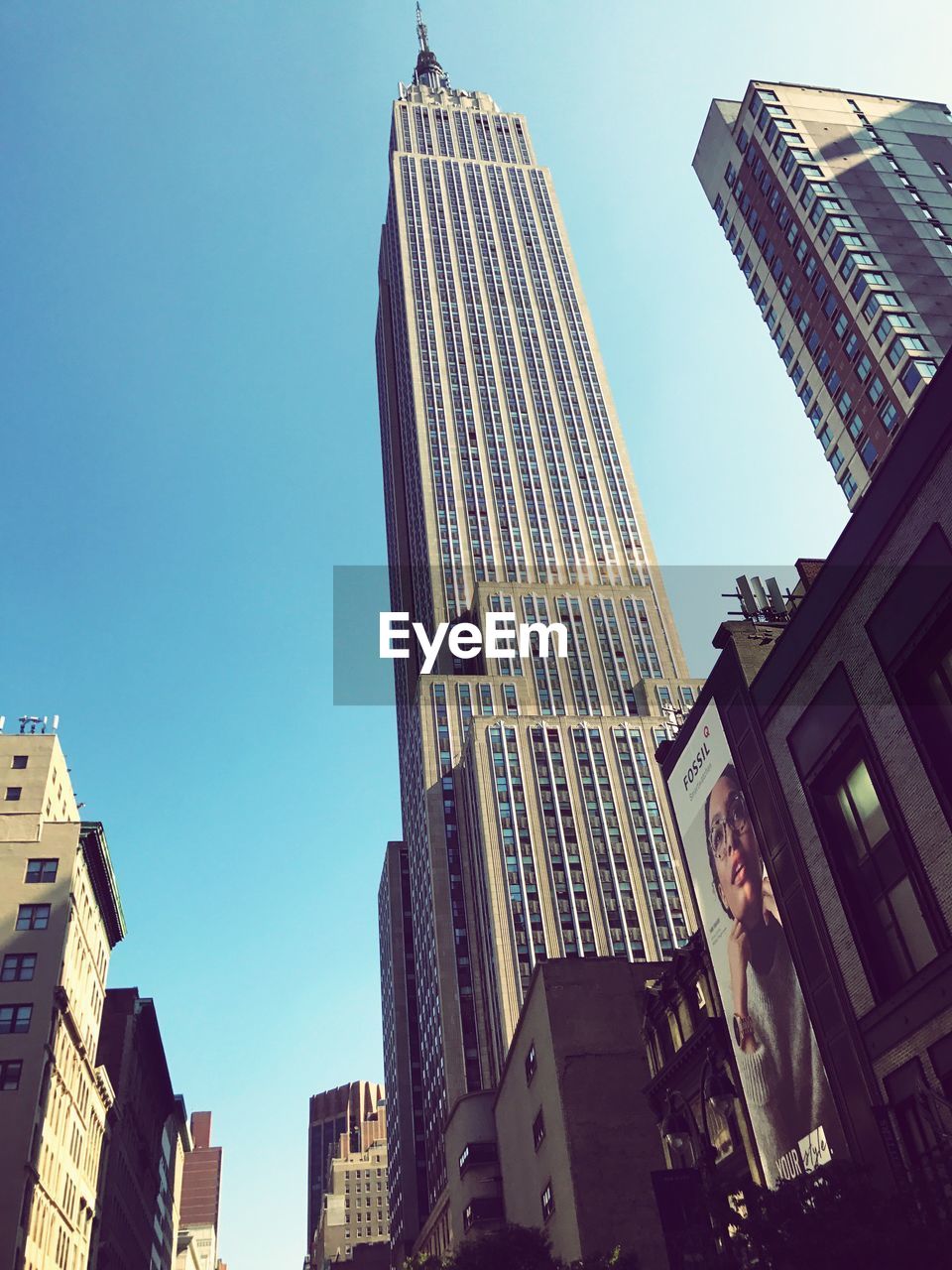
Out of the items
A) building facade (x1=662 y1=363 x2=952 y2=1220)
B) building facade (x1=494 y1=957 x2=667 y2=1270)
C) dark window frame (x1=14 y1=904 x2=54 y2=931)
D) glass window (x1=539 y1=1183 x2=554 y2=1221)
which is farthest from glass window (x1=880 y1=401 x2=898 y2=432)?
dark window frame (x1=14 y1=904 x2=54 y2=931)

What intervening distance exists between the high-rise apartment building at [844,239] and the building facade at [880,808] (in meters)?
43.7

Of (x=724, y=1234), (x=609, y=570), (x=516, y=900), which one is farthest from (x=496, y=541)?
(x=724, y=1234)

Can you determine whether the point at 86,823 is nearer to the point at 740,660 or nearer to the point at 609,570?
the point at 740,660

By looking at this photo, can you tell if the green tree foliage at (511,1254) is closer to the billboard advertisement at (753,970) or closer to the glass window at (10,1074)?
the billboard advertisement at (753,970)

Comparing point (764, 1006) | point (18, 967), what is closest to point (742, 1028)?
point (764, 1006)

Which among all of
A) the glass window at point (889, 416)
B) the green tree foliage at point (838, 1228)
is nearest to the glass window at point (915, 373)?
the glass window at point (889, 416)

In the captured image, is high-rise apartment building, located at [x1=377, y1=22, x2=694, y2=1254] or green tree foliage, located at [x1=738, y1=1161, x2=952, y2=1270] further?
high-rise apartment building, located at [x1=377, y1=22, x2=694, y2=1254]

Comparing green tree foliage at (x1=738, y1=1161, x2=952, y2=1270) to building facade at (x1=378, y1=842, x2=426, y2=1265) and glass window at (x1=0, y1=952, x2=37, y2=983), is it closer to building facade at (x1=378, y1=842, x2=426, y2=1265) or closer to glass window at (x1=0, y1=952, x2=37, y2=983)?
glass window at (x1=0, y1=952, x2=37, y2=983)

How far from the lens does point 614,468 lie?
589ft

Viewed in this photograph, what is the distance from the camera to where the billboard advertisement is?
38625 millimetres

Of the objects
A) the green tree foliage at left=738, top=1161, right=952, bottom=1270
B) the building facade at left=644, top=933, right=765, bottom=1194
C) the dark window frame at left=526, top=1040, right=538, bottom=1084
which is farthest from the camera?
the dark window frame at left=526, top=1040, right=538, bottom=1084

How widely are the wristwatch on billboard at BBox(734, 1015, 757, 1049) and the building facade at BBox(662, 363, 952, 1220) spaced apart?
5000mm

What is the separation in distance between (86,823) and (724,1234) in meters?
71.0

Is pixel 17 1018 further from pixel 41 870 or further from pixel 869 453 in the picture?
pixel 869 453
